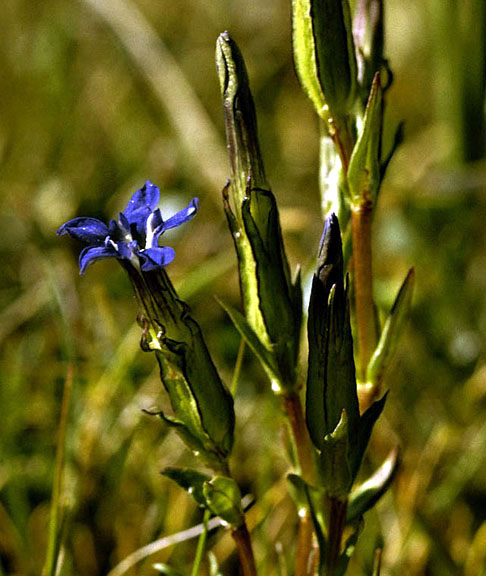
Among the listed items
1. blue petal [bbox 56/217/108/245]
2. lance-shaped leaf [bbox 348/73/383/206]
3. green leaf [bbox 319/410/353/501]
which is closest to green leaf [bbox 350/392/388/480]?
green leaf [bbox 319/410/353/501]

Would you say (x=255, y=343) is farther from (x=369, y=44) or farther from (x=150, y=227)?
(x=369, y=44)

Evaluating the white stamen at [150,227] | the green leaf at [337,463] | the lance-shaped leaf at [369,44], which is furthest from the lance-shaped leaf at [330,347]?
the lance-shaped leaf at [369,44]

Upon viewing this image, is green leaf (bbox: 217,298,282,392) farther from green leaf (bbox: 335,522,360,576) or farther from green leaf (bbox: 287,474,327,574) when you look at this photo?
green leaf (bbox: 335,522,360,576)

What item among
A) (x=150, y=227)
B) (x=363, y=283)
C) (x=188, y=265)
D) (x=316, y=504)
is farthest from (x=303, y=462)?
(x=188, y=265)

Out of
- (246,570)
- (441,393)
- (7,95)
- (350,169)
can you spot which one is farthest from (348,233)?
(7,95)

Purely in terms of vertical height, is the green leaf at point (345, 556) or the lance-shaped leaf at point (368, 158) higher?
the lance-shaped leaf at point (368, 158)

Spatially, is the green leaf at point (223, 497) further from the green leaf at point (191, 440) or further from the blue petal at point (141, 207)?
the blue petal at point (141, 207)

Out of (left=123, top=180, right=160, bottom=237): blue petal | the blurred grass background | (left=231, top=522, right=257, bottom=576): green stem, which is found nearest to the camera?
(left=123, top=180, right=160, bottom=237): blue petal
